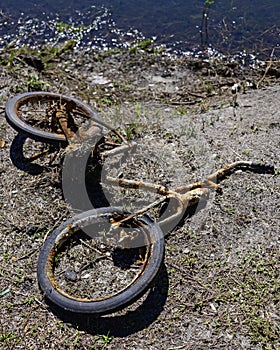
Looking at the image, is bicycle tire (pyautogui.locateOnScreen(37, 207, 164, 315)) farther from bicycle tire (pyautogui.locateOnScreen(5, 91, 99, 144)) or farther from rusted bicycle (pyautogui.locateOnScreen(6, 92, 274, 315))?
bicycle tire (pyautogui.locateOnScreen(5, 91, 99, 144))

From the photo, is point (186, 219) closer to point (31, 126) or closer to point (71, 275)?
point (71, 275)

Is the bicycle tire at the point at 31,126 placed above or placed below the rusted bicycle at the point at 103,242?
above

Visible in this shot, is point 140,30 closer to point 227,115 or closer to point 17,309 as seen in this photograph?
point 227,115

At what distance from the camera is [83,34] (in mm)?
8336

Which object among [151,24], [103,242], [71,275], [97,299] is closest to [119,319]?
[97,299]

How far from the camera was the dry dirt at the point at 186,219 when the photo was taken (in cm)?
322

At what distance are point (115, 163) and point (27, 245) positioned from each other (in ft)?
4.10

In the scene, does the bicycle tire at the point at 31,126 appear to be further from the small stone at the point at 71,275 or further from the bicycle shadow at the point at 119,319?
the bicycle shadow at the point at 119,319

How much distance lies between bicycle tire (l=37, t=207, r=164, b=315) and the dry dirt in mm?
150

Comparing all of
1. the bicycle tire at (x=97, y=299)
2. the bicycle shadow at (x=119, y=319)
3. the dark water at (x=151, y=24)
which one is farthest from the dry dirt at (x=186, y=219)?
the dark water at (x=151, y=24)

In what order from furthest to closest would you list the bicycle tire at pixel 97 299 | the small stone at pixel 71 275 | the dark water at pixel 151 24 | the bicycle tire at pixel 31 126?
the dark water at pixel 151 24 → the bicycle tire at pixel 31 126 → the small stone at pixel 71 275 → the bicycle tire at pixel 97 299

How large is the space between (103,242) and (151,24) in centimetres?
602

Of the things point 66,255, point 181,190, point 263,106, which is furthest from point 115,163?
point 263,106

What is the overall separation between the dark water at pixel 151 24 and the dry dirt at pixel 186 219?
145 centimetres
